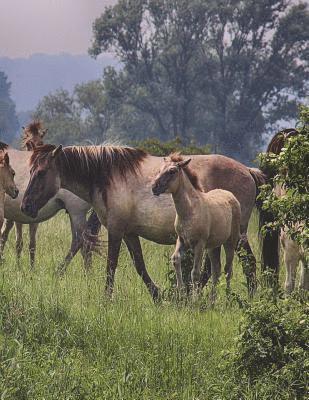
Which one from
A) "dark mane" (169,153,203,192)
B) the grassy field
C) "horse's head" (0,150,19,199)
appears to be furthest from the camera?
"horse's head" (0,150,19,199)

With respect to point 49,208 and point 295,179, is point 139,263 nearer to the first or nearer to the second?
point 49,208

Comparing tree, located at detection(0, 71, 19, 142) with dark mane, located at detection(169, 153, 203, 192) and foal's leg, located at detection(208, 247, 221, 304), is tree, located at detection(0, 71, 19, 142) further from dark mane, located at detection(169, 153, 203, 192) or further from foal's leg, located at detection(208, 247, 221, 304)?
dark mane, located at detection(169, 153, 203, 192)

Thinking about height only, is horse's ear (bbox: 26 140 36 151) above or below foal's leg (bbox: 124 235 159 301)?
above

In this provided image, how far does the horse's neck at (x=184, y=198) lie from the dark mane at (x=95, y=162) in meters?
1.08

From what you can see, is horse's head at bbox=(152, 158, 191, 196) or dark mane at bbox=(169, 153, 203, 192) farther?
dark mane at bbox=(169, 153, 203, 192)

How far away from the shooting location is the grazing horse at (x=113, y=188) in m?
10.5

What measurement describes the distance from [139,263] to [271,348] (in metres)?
3.98

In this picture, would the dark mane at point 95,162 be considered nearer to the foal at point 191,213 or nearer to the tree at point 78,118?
the foal at point 191,213

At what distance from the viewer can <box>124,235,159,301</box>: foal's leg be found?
34.0ft

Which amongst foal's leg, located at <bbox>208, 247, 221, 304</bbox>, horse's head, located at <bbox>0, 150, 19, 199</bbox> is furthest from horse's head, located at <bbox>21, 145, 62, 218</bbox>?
foal's leg, located at <bbox>208, 247, 221, 304</bbox>

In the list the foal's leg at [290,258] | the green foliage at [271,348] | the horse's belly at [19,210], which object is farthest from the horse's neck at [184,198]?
the horse's belly at [19,210]

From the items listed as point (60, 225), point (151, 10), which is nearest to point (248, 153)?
point (151, 10)

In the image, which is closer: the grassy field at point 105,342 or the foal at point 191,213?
the grassy field at point 105,342

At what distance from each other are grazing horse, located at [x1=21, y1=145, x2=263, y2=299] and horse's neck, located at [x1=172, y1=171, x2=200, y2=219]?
914 mm
